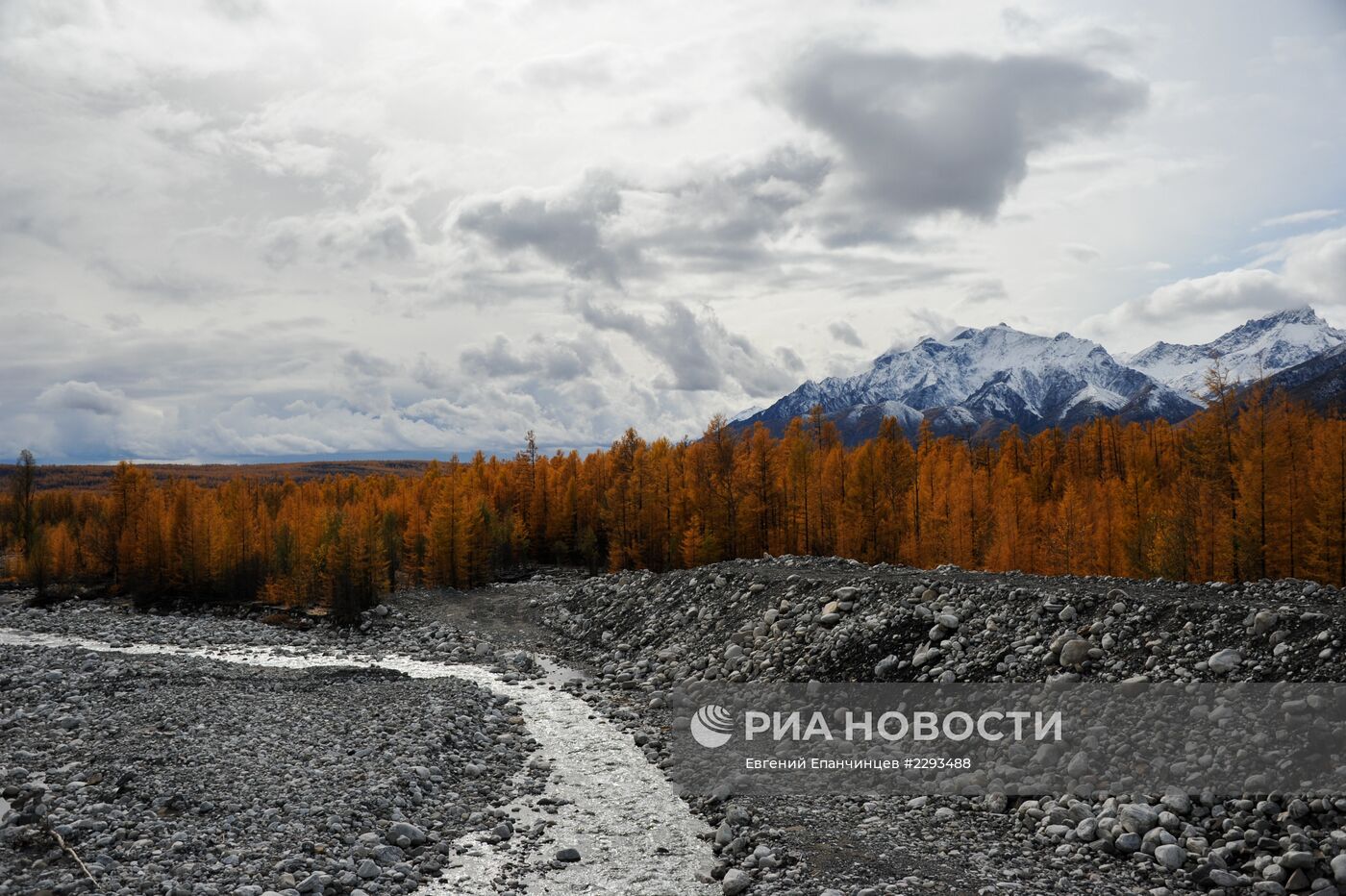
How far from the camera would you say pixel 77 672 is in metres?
30.6

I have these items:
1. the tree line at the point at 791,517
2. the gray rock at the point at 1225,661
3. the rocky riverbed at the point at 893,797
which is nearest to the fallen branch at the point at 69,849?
the rocky riverbed at the point at 893,797

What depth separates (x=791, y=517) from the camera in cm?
6250

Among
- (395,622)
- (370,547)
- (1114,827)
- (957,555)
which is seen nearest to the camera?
(1114,827)

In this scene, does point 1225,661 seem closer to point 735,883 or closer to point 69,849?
point 735,883

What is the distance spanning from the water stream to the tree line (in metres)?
35.3

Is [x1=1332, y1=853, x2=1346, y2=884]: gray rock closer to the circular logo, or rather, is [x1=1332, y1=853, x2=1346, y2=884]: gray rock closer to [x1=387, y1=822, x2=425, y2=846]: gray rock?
the circular logo

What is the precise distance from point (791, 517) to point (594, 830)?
47.3 metres

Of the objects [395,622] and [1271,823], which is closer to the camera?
[1271,823]

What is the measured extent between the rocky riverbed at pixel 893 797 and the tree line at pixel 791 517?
22.2 meters

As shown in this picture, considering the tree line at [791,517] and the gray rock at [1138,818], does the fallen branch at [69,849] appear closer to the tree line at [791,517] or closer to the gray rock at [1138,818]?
the gray rock at [1138,818]

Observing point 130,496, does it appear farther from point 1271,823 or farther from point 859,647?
point 1271,823

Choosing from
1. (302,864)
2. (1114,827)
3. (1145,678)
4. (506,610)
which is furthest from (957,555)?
(302,864)

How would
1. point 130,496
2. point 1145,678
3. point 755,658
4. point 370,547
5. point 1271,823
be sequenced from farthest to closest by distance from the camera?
point 130,496
point 370,547
point 755,658
point 1145,678
point 1271,823

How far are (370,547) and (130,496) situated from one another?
41102mm
